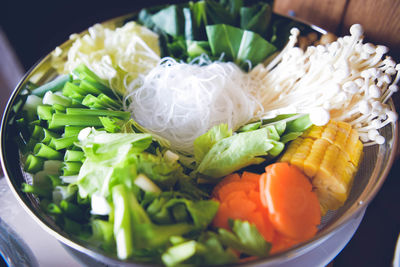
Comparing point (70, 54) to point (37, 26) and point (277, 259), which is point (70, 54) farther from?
point (277, 259)

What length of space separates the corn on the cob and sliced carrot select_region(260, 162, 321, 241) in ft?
0.18

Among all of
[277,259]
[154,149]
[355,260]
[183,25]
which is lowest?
[355,260]

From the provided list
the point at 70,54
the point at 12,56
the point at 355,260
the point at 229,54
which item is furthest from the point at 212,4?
the point at 12,56

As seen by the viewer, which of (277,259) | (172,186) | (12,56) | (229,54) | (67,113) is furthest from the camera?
(12,56)

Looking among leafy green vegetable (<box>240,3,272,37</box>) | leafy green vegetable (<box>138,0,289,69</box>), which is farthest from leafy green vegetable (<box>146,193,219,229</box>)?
leafy green vegetable (<box>240,3,272,37</box>)

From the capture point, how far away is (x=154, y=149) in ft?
3.47

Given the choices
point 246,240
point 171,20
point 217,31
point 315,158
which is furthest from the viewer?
point 171,20

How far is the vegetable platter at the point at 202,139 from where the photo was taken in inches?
33.7

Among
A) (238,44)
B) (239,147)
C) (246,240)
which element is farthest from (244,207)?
(238,44)

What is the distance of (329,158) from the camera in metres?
1.03

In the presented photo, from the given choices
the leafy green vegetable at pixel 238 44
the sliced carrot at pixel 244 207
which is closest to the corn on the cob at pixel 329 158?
the sliced carrot at pixel 244 207

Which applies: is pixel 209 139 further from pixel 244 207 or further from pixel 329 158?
pixel 329 158

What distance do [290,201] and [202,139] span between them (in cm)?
38

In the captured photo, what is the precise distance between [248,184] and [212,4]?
103cm
